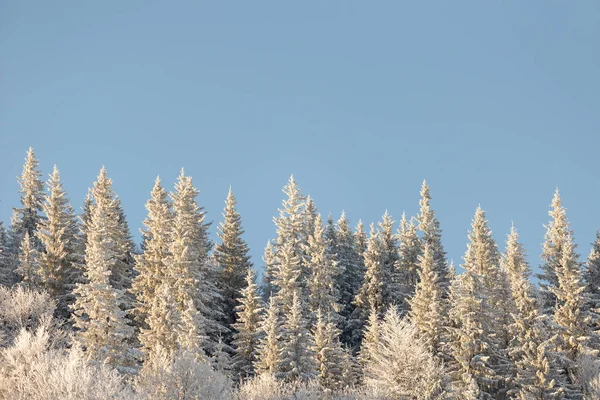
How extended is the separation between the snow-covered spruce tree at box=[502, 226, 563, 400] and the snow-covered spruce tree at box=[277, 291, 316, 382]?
619 inches

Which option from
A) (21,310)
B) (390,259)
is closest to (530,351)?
(390,259)

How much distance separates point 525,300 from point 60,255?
4265 centimetres

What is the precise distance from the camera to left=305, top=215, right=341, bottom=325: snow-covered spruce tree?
6444cm

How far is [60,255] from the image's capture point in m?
61.0

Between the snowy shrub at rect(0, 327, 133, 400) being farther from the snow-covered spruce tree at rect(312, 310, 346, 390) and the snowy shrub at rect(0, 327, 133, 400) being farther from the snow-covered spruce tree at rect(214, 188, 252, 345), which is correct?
the snow-covered spruce tree at rect(214, 188, 252, 345)

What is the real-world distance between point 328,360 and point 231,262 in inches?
780

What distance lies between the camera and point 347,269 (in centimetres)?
7888

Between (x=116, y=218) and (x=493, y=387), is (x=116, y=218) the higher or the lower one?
the higher one

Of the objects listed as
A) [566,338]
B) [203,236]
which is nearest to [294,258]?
[203,236]

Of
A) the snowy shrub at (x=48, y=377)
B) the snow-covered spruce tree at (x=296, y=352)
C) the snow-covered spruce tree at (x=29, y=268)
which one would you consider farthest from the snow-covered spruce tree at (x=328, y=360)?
the snow-covered spruce tree at (x=29, y=268)

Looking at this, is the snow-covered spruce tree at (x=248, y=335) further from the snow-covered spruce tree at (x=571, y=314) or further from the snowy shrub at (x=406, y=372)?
the snow-covered spruce tree at (x=571, y=314)

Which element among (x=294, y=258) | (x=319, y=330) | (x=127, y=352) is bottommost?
(x=127, y=352)

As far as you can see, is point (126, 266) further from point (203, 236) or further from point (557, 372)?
point (557, 372)

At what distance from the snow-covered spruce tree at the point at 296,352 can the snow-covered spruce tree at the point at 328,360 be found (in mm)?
609
